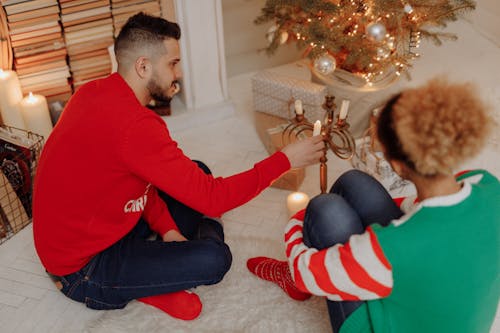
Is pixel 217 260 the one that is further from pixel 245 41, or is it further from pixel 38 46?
pixel 245 41

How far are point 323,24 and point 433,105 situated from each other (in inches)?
45.3

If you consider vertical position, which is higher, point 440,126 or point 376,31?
point 440,126

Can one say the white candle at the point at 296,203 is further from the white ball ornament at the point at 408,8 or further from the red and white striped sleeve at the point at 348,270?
the white ball ornament at the point at 408,8

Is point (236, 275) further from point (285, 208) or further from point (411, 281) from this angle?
point (411, 281)

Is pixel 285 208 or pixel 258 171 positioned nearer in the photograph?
pixel 258 171

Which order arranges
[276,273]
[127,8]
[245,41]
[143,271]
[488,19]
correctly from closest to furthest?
[143,271]
[276,273]
[127,8]
[245,41]
[488,19]

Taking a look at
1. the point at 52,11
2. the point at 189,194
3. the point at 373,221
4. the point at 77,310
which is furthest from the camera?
the point at 52,11

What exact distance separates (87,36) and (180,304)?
122 centimetres

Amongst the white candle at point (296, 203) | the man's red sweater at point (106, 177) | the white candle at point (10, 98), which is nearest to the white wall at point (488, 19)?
the white candle at point (296, 203)

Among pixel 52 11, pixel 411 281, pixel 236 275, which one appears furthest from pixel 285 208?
pixel 52 11

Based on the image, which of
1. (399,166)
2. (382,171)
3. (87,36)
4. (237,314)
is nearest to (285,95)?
(382,171)

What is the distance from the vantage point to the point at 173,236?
5.88 feet

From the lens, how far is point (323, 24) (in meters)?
2.13

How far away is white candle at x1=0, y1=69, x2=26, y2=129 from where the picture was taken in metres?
2.23
